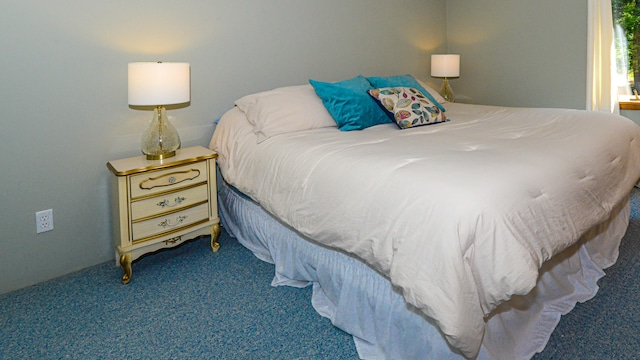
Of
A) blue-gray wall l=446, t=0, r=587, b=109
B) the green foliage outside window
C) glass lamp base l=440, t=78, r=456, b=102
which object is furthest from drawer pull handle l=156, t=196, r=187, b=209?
the green foliage outside window

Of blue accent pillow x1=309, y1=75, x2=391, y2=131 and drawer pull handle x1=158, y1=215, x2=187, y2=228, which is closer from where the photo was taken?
drawer pull handle x1=158, y1=215, x2=187, y2=228

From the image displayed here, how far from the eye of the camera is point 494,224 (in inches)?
45.4

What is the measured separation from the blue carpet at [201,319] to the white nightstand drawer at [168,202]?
346mm

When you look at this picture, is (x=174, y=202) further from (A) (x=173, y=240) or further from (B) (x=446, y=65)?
(B) (x=446, y=65)

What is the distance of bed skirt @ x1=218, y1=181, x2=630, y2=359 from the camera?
1373 millimetres

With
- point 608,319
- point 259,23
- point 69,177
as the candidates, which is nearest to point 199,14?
point 259,23

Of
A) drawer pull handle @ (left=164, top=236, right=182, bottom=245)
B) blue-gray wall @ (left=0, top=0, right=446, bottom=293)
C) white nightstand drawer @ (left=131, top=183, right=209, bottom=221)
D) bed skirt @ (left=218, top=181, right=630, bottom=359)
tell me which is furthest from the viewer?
drawer pull handle @ (left=164, top=236, right=182, bottom=245)

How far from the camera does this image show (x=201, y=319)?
1.75 meters

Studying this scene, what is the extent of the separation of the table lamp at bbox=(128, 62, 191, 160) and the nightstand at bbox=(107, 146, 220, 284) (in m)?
0.08

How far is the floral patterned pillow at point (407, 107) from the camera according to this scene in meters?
2.38

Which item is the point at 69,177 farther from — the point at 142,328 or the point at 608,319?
the point at 608,319

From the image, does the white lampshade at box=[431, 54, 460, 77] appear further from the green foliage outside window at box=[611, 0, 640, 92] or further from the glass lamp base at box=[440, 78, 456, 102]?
the green foliage outside window at box=[611, 0, 640, 92]

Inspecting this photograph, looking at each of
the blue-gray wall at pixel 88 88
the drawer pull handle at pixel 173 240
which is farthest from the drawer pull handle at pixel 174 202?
the blue-gray wall at pixel 88 88

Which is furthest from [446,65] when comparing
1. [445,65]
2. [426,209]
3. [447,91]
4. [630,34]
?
[426,209]
